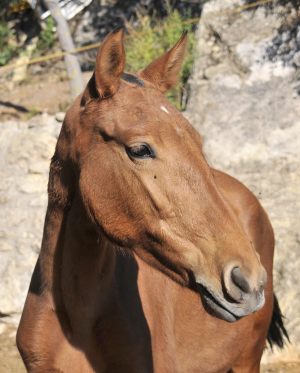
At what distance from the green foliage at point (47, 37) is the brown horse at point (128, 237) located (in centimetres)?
795

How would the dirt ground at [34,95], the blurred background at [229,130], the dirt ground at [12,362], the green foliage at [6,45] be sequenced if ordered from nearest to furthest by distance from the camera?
the dirt ground at [12,362]
the blurred background at [229,130]
the dirt ground at [34,95]
the green foliage at [6,45]

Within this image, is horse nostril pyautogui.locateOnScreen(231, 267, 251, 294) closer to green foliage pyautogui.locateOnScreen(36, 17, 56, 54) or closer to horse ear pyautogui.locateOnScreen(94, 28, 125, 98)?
horse ear pyautogui.locateOnScreen(94, 28, 125, 98)

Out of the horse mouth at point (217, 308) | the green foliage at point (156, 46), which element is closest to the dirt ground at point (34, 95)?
the green foliage at point (156, 46)

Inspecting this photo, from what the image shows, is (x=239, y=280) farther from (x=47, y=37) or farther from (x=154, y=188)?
(x=47, y=37)

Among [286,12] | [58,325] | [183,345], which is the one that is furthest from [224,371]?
[286,12]

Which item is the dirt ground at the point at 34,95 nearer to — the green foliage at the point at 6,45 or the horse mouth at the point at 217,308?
the green foliage at the point at 6,45

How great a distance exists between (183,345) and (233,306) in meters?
1.28

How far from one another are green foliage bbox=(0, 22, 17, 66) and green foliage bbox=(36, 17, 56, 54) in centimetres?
43

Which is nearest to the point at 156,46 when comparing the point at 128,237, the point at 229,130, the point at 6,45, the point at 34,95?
the point at 229,130

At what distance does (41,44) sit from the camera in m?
10.4

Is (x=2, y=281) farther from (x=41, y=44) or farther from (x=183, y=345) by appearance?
(x=41, y=44)

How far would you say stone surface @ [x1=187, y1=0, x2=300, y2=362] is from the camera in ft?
15.6

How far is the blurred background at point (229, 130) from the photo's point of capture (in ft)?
16.0

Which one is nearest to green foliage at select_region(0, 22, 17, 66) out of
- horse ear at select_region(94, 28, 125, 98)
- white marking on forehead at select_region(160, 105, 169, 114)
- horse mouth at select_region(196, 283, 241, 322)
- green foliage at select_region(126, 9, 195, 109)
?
green foliage at select_region(126, 9, 195, 109)
